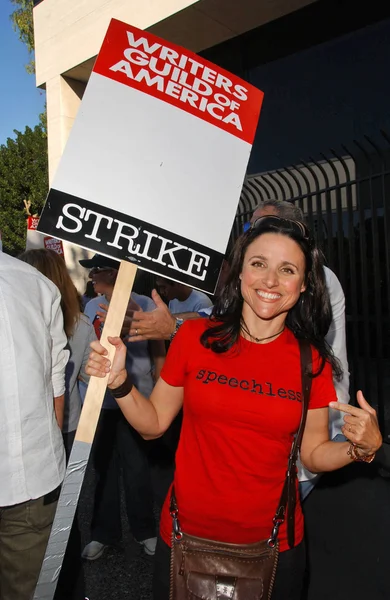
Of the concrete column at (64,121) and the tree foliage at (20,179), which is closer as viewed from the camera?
the concrete column at (64,121)

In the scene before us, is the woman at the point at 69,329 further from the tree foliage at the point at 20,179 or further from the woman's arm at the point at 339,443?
the tree foliage at the point at 20,179

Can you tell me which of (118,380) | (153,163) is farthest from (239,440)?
(153,163)

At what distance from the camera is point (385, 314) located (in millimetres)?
6047

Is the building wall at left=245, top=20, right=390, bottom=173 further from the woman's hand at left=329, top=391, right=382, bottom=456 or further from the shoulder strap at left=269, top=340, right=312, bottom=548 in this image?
the woman's hand at left=329, top=391, right=382, bottom=456

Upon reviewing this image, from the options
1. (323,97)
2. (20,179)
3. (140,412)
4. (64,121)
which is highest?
(20,179)

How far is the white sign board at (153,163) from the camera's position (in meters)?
1.78

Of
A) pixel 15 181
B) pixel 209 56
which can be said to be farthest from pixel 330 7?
pixel 15 181

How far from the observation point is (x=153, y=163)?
1.88 metres

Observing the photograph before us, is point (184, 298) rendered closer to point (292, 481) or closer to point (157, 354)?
point (157, 354)

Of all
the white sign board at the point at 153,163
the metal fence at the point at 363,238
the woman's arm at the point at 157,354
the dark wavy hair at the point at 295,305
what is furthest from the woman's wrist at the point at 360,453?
the metal fence at the point at 363,238

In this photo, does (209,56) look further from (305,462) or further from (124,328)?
(305,462)

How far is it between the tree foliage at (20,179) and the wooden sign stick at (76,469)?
17148mm

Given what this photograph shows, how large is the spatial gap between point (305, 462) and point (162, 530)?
1.99 feet

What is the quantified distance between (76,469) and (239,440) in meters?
0.57
